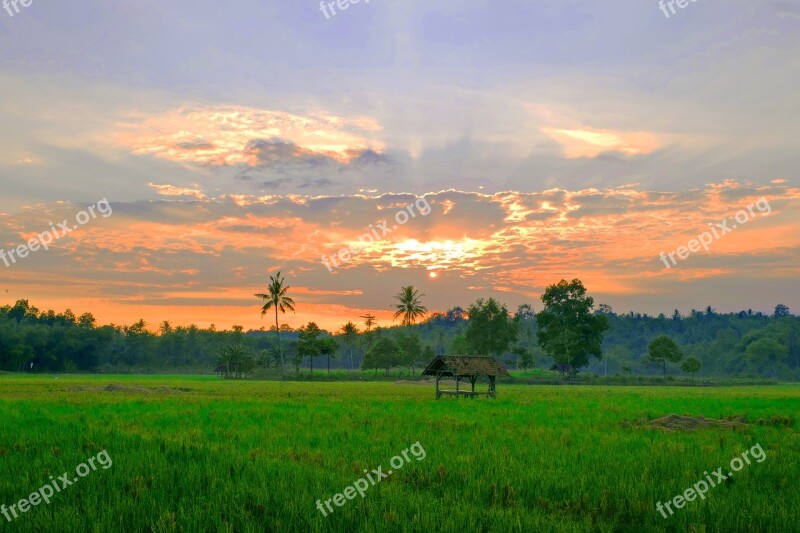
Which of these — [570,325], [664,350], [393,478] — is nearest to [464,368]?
[393,478]

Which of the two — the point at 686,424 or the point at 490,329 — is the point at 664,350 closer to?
the point at 490,329

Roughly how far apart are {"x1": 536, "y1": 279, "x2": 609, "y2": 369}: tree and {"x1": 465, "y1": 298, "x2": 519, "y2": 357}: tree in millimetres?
6411

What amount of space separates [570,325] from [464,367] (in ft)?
200

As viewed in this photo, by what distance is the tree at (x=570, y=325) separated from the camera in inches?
3740

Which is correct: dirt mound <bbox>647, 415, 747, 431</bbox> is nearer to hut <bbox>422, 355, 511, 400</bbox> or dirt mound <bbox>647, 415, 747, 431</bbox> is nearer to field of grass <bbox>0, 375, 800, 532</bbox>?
field of grass <bbox>0, 375, 800, 532</bbox>

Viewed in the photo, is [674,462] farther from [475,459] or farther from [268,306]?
[268,306]

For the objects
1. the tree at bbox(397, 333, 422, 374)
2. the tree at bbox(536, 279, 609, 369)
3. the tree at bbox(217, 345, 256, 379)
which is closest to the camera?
the tree at bbox(536, 279, 609, 369)

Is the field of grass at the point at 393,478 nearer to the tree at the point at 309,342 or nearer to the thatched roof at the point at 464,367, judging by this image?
the thatched roof at the point at 464,367

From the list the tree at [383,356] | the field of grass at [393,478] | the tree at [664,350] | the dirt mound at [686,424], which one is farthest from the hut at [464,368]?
the tree at [664,350]

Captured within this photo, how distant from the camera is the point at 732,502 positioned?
346 inches

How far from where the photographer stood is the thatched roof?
132ft

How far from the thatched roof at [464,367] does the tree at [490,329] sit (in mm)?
62012

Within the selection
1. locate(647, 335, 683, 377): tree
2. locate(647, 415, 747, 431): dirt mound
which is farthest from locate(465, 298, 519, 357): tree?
locate(647, 415, 747, 431): dirt mound

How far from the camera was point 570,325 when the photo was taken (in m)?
97.1
